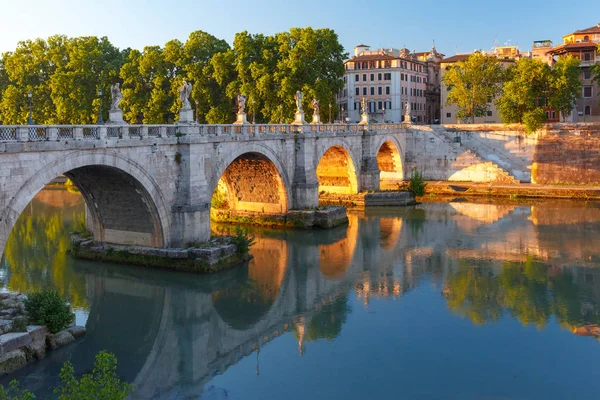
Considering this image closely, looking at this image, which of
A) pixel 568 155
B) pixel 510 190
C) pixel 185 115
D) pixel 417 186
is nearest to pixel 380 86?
pixel 568 155

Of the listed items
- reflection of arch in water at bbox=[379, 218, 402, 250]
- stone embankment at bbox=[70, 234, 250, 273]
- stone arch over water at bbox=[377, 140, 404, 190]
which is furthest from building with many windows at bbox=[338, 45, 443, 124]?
stone embankment at bbox=[70, 234, 250, 273]

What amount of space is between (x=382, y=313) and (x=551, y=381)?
16.8ft

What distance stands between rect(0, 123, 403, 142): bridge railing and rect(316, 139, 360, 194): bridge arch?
309 cm

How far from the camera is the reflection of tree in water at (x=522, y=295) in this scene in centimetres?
1680

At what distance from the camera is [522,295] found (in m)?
18.5

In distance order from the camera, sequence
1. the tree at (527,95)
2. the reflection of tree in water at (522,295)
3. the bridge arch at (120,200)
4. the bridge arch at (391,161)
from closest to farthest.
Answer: the reflection of tree in water at (522,295) → the bridge arch at (120,200) → the tree at (527,95) → the bridge arch at (391,161)

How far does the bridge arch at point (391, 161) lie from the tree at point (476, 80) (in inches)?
283

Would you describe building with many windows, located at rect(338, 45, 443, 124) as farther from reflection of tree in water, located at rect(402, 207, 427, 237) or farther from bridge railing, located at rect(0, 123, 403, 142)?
bridge railing, located at rect(0, 123, 403, 142)

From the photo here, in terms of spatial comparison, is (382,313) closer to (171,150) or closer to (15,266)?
(171,150)

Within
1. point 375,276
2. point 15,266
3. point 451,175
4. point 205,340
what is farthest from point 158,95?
point 205,340

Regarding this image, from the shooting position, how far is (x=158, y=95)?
43.7 metres

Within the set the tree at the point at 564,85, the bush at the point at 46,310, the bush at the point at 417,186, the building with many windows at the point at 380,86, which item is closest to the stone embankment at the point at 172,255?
the bush at the point at 46,310

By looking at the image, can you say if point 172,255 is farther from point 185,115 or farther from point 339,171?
point 339,171

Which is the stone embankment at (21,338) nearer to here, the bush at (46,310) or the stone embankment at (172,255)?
the bush at (46,310)
